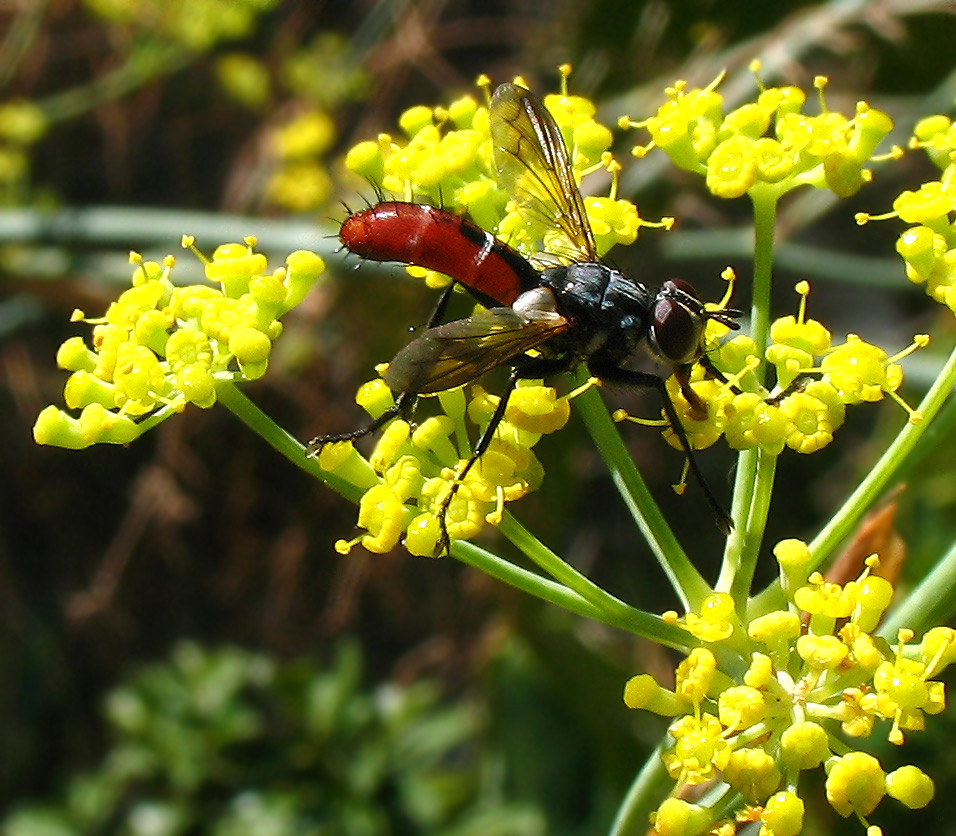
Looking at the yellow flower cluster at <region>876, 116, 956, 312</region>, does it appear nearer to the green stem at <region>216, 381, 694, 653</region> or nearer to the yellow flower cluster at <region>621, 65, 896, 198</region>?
the yellow flower cluster at <region>621, 65, 896, 198</region>

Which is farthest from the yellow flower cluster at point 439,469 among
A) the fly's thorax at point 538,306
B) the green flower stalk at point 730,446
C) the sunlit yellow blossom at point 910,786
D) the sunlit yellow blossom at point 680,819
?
the sunlit yellow blossom at point 910,786

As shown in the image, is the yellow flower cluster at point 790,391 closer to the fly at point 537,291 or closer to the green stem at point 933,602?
the fly at point 537,291

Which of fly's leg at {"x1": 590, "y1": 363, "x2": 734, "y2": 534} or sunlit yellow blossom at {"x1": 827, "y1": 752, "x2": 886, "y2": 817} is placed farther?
fly's leg at {"x1": 590, "y1": 363, "x2": 734, "y2": 534}

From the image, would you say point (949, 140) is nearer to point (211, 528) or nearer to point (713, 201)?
point (713, 201)

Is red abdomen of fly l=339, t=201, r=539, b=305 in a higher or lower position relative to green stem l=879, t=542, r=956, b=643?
higher

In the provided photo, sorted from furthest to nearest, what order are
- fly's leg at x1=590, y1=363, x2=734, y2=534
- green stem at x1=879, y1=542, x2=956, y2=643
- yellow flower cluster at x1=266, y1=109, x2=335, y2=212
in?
yellow flower cluster at x1=266, y1=109, x2=335, y2=212, fly's leg at x1=590, y1=363, x2=734, y2=534, green stem at x1=879, y1=542, x2=956, y2=643

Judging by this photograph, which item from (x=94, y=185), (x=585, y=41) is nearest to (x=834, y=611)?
(x=585, y=41)

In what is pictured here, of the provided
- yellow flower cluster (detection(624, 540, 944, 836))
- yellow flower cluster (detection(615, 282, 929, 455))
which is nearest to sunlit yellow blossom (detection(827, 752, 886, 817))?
yellow flower cluster (detection(624, 540, 944, 836))

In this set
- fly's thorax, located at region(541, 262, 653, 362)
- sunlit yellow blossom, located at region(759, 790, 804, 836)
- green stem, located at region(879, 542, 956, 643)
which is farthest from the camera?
fly's thorax, located at region(541, 262, 653, 362)
